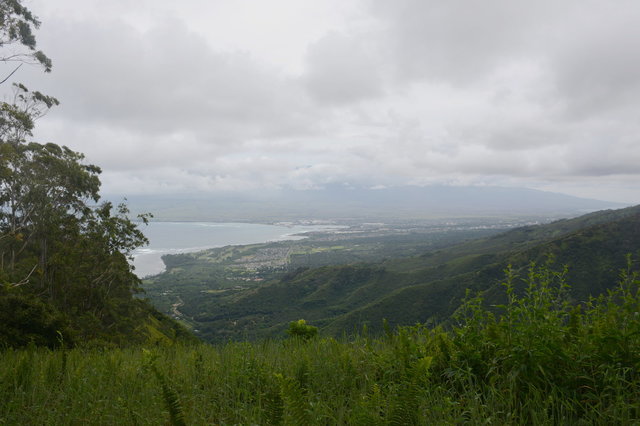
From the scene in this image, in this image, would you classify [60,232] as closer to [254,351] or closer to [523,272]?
[254,351]

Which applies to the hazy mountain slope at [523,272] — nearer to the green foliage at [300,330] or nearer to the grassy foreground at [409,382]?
the green foliage at [300,330]

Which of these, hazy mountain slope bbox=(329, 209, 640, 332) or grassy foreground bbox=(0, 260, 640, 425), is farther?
hazy mountain slope bbox=(329, 209, 640, 332)

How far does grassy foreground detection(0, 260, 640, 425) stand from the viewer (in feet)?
7.54

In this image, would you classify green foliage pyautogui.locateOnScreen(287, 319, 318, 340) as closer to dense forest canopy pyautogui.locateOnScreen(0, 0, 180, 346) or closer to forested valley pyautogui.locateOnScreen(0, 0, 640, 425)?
forested valley pyautogui.locateOnScreen(0, 0, 640, 425)

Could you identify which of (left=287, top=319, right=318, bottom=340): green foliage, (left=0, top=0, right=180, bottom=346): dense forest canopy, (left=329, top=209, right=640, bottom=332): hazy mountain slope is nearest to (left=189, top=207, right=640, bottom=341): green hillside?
(left=329, top=209, right=640, bottom=332): hazy mountain slope

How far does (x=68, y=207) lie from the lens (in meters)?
19.6

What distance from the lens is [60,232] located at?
1753 centimetres

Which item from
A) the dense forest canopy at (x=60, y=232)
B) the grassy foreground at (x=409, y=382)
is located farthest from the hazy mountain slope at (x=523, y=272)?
the grassy foreground at (x=409, y=382)

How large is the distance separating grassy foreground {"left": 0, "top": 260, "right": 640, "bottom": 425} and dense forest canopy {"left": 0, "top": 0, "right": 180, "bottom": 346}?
13.1 meters

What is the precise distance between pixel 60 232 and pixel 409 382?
2100cm

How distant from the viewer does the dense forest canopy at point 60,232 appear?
14.9m

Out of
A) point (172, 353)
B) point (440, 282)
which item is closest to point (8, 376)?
point (172, 353)

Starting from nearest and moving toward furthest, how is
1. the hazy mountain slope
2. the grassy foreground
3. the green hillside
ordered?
the grassy foreground
the hazy mountain slope
the green hillside

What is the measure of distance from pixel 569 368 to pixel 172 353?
486 cm
